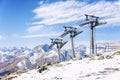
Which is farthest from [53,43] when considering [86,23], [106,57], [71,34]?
[106,57]

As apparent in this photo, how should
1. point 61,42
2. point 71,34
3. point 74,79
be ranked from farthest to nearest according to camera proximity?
point 61,42, point 71,34, point 74,79

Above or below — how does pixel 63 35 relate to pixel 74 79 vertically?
above

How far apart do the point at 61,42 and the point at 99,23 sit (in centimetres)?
2445

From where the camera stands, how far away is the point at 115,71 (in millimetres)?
33844

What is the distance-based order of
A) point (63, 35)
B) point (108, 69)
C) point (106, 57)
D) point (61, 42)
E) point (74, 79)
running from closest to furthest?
point (74, 79)
point (108, 69)
point (106, 57)
point (63, 35)
point (61, 42)

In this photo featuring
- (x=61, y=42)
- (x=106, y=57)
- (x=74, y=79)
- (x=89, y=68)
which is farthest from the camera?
(x=61, y=42)

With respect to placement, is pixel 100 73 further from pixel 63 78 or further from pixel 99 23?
pixel 99 23

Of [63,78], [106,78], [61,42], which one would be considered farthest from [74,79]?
[61,42]

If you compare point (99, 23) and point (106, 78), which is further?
point (99, 23)

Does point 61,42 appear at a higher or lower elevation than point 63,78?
higher

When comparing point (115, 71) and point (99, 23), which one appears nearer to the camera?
point (115, 71)

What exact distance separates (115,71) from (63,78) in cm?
678

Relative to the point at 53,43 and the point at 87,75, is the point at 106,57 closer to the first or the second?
the point at 87,75

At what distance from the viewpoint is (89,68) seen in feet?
124
